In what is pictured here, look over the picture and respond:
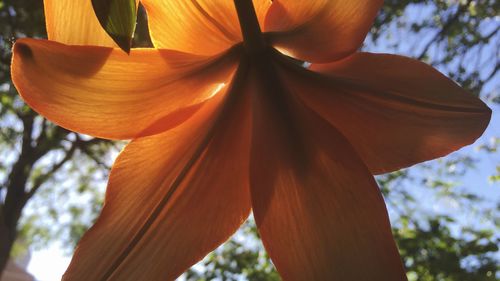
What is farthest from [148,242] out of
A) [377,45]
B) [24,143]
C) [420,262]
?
[24,143]

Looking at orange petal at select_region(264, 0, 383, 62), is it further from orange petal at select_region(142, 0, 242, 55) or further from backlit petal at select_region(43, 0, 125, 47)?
backlit petal at select_region(43, 0, 125, 47)

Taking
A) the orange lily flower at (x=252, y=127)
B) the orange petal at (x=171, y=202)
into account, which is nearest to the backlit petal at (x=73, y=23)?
the orange lily flower at (x=252, y=127)

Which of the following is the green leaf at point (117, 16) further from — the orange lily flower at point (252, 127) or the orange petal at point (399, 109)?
the orange petal at point (399, 109)

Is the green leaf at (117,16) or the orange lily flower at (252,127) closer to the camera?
the green leaf at (117,16)

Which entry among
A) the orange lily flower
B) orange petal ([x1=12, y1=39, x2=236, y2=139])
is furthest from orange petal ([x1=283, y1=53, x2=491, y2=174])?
orange petal ([x1=12, y1=39, x2=236, y2=139])

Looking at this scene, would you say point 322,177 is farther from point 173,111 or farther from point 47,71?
point 47,71
